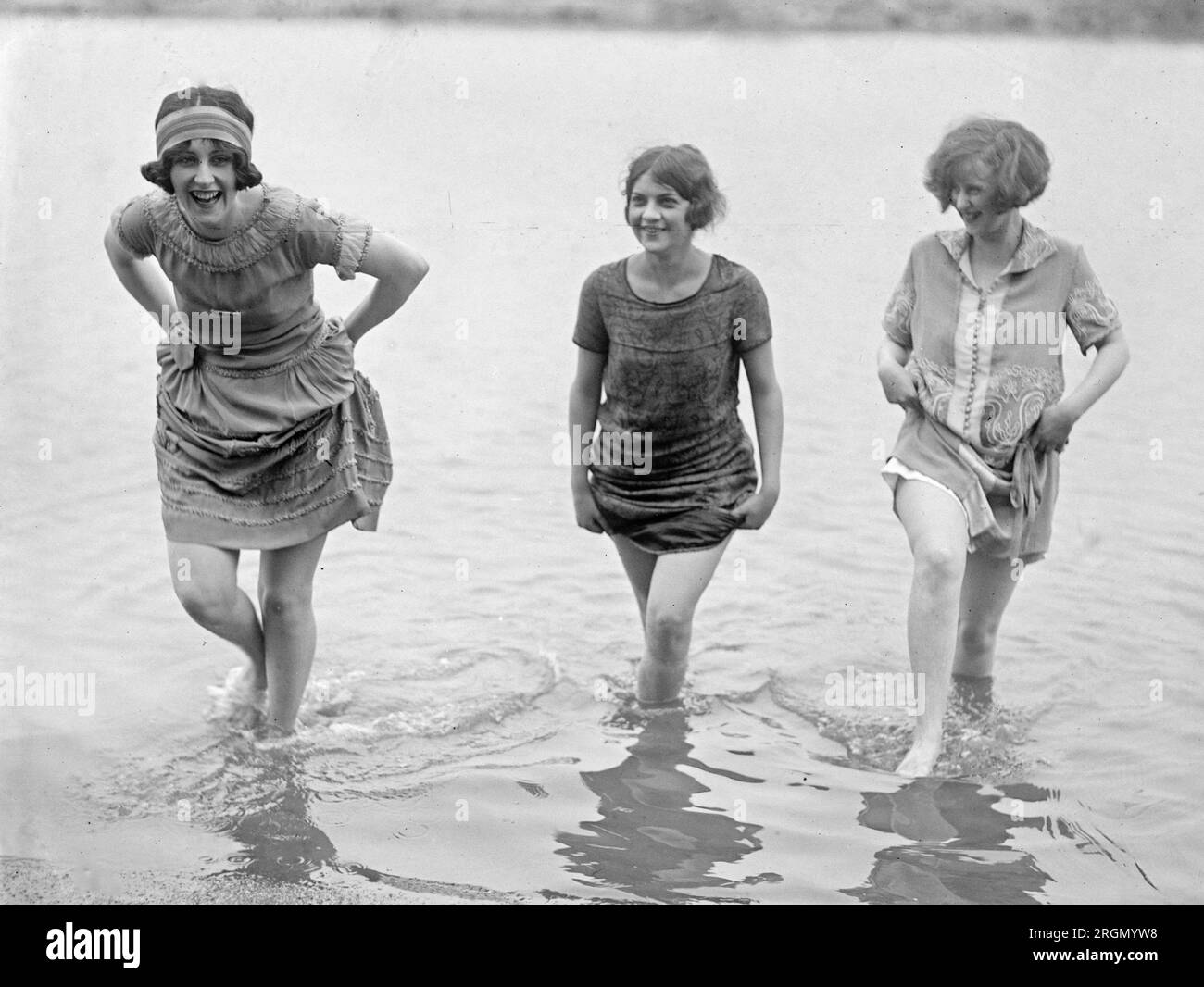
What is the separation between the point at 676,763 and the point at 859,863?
84 centimetres

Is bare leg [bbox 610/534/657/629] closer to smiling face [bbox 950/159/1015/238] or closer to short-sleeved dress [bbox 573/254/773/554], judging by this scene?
short-sleeved dress [bbox 573/254/773/554]

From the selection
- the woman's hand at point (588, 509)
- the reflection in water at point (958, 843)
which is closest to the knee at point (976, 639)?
the reflection in water at point (958, 843)

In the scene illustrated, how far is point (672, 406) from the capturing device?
5191mm

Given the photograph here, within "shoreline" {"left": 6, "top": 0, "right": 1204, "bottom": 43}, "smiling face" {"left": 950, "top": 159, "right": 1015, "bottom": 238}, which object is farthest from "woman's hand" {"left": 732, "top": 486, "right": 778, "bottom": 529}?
"shoreline" {"left": 6, "top": 0, "right": 1204, "bottom": 43}

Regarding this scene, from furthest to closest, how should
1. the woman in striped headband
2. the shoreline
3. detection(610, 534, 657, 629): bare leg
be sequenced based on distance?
detection(610, 534, 657, 629): bare leg, the shoreline, the woman in striped headband

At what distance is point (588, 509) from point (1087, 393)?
5.04 ft

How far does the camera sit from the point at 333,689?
19.0ft

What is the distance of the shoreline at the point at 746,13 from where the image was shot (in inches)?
190

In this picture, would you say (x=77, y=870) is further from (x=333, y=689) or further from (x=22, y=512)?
(x=22, y=512)

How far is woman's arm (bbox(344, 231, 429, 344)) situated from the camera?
485 centimetres

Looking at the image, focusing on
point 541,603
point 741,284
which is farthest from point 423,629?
point 741,284

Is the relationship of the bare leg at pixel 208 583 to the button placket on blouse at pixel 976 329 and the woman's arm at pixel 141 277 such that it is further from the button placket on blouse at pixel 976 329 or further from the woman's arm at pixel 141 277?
the button placket on blouse at pixel 976 329

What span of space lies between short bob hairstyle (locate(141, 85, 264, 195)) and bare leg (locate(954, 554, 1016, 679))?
2.52 metres

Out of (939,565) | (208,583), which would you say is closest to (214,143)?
(208,583)
